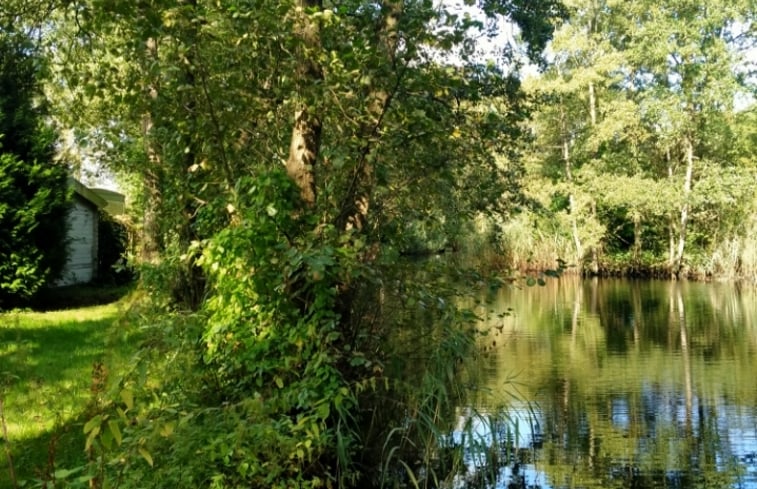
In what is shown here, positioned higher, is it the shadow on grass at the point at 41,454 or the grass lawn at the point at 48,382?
the grass lawn at the point at 48,382

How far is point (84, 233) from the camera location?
1692cm

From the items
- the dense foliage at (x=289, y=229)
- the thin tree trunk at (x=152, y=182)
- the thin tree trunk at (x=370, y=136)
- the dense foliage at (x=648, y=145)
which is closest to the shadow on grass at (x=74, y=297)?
the thin tree trunk at (x=152, y=182)

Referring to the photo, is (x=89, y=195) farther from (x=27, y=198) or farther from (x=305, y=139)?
(x=305, y=139)

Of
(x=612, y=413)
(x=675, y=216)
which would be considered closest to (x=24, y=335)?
(x=612, y=413)

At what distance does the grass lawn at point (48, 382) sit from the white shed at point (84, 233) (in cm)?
468

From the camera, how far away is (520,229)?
24.7 m

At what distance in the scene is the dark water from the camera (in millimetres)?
5832

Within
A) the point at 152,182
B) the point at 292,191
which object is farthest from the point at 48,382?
the point at 292,191

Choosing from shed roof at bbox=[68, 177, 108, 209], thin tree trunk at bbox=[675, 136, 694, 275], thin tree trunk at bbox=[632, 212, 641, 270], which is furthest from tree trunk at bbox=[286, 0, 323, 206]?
thin tree trunk at bbox=[632, 212, 641, 270]

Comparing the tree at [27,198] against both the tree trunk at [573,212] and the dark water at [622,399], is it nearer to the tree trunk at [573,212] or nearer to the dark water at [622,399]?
the dark water at [622,399]

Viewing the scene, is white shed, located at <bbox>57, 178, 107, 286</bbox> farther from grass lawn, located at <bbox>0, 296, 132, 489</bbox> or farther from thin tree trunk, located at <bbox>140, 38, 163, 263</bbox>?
thin tree trunk, located at <bbox>140, 38, 163, 263</bbox>

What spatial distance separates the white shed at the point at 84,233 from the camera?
53.3ft

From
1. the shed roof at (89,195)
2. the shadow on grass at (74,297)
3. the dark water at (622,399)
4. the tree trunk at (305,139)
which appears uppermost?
the shed roof at (89,195)

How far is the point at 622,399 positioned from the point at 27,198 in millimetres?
10286
